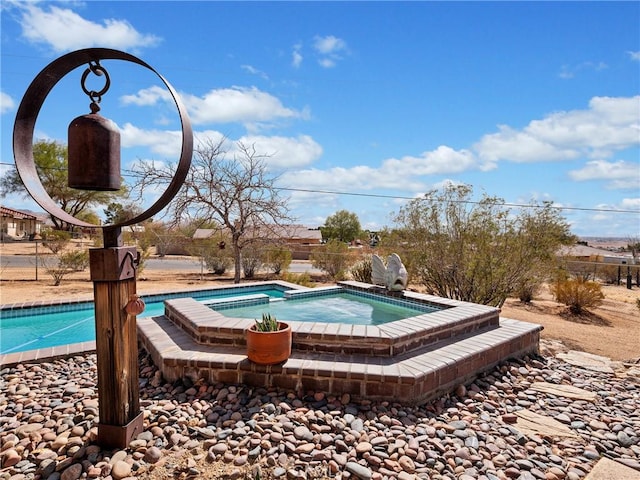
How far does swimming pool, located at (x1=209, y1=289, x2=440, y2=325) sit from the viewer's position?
20.9 ft

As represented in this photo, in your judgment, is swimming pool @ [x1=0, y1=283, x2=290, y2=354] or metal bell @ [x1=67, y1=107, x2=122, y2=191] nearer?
metal bell @ [x1=67, y1=107, x2=122, y2=191]

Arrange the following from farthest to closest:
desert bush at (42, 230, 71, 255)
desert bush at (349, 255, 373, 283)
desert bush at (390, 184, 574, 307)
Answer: desert bush at (42, 230, 71, 255)
desert bush at (349, 255, 373, 283)
desert bush at (390, 184, 574, 307)

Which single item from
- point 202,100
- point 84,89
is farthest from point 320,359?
point 202,100

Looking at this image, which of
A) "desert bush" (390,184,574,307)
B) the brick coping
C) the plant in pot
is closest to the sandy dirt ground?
"desert bush" (390,184,574,307)

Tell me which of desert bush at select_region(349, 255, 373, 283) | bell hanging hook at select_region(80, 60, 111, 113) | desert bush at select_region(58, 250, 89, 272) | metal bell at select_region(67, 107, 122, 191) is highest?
bell hanging hook at select_region(80, 60, 111, 113)

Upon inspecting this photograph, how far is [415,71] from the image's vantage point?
980cm

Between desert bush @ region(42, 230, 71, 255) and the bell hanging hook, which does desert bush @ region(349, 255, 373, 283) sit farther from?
desert bush @ region(42, 230, 71, 255)

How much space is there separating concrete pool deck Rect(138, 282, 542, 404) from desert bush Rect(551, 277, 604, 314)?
6.11 metres

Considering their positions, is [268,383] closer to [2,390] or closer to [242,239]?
[2,390]

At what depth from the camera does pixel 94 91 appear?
2.52m

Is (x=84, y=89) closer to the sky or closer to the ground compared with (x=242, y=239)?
closer to the sky

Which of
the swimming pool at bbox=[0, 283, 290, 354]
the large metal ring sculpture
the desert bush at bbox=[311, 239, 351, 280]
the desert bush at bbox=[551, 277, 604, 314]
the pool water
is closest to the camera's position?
the large metal ring sculpture

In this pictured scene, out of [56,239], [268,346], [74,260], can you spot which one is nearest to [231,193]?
[74,260]

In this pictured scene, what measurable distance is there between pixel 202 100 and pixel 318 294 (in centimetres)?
807
